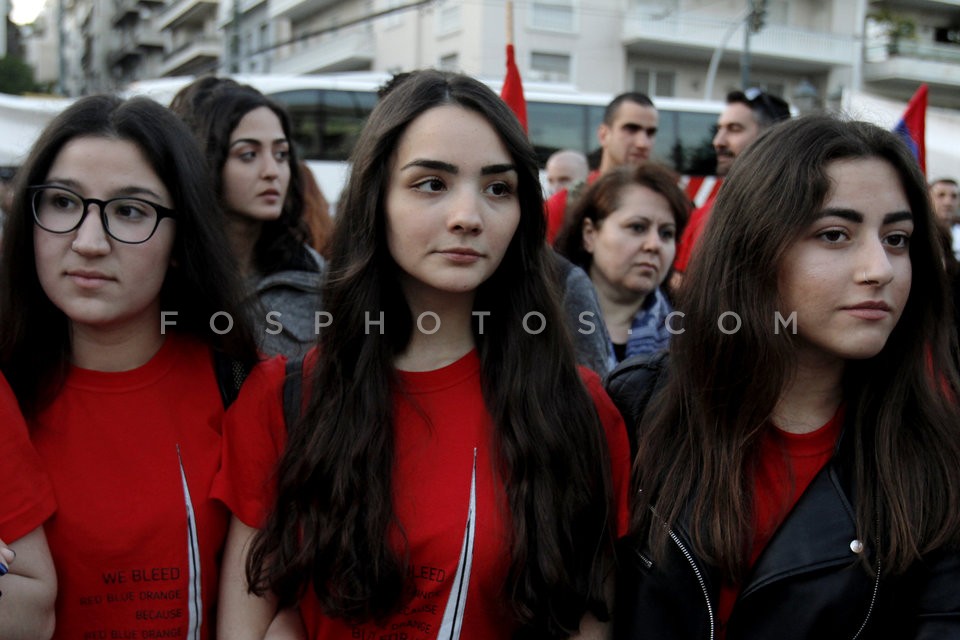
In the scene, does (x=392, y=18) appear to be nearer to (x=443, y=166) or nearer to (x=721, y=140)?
(x=721, y=140)

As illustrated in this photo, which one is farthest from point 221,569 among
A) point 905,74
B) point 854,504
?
point 905,74

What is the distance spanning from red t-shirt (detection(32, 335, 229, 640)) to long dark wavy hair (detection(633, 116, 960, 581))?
3.29 feet

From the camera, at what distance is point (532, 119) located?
16031 millimetres

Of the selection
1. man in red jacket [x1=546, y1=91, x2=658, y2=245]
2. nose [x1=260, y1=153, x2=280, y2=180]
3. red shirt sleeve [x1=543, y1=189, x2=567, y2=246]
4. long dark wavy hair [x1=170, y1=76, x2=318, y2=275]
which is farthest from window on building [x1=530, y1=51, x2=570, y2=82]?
nose [x1=260, y1=153, x2=280, y2=180]

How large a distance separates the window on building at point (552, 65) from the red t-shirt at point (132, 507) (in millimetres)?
22821

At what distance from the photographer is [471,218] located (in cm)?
187

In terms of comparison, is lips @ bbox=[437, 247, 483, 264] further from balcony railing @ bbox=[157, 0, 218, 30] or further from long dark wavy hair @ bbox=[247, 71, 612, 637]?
balcony railing @ bbox=[157, 0, 218, 30]

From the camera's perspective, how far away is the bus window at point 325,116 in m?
15.6

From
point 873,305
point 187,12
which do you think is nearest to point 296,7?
point 187,12

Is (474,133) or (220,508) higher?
(474,133)

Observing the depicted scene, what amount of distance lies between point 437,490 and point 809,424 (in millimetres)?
859

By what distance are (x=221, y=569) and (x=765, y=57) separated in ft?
91.6

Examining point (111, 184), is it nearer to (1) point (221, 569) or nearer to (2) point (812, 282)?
(1) point (221, 569)

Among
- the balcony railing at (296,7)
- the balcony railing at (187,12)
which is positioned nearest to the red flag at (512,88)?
the balcony railing at (296,7)
